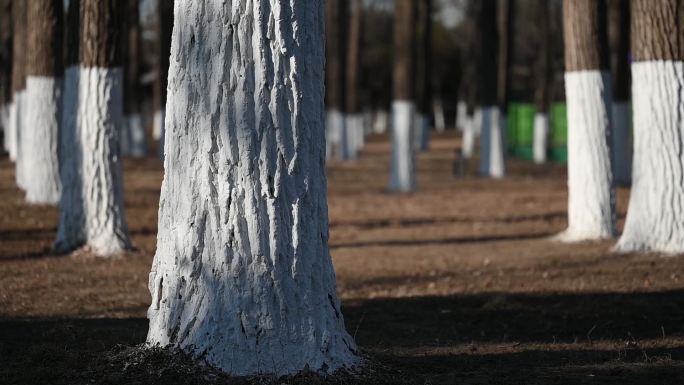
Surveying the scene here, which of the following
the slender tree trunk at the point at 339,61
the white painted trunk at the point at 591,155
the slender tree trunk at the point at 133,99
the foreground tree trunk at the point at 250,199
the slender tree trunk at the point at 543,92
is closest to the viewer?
the foreground tree trunk at the point at 250,199

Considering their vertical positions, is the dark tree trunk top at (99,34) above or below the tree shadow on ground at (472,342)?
above

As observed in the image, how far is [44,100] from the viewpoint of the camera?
49.7ft

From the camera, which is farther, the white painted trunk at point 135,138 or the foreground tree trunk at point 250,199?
the white painted trunk at point 135,138

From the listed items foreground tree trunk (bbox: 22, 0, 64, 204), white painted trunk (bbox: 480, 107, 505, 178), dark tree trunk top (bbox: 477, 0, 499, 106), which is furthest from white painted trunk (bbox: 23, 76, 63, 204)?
dark tree trunk top (bbox: 477, 0, 499, 106)

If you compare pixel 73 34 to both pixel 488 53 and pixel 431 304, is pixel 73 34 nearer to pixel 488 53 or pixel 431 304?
pixel 431 304

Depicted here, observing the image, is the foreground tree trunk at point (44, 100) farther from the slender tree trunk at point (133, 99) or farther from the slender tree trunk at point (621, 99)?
the slender tree trunk at point (133, 99)

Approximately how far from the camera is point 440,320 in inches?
318

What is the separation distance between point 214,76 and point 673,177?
6091 mm

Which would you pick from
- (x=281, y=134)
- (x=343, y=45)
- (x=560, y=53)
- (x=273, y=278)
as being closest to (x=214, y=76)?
(x=281, y=134)

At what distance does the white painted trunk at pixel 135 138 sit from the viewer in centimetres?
3010

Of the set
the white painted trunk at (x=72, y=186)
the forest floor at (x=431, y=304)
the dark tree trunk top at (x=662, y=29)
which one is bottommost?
the forest floor at (x=431, y=304)

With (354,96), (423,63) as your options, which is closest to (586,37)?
(423,63)

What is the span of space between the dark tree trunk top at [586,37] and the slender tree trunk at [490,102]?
1186 centimetres

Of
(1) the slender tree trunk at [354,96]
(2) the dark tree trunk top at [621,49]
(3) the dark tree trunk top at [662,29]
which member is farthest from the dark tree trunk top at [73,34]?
(1) the slender tree trunk at [354,96]
